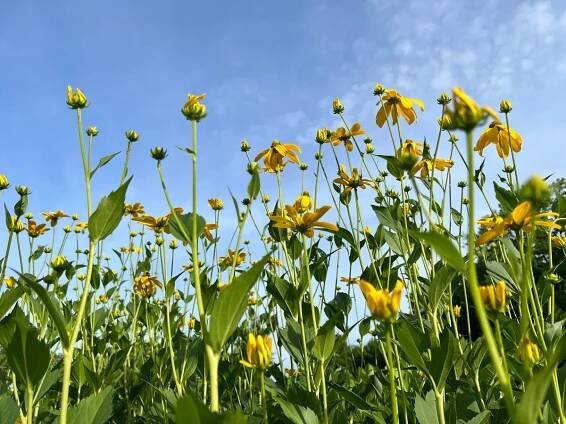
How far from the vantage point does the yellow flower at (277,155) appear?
2.46 metres

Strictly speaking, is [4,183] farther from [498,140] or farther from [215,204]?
[498,140]

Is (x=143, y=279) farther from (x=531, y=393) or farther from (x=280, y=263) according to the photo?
(x=531, y=393)

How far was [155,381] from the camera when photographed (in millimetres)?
3186

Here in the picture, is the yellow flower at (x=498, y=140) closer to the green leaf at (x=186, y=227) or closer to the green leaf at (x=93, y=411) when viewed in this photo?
the green leaf at (x=186, y=227)

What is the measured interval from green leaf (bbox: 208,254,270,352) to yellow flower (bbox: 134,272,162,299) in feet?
7.22

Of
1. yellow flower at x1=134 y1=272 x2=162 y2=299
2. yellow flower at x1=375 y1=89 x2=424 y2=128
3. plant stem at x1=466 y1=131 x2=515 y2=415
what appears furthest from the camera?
yellow flower at x1=134 y1=272 x2=162 y2=299

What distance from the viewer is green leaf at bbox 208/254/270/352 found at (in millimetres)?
1093

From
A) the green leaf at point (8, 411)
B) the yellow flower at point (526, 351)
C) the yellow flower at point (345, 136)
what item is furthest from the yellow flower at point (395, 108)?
the green leaf at point (8, 411)

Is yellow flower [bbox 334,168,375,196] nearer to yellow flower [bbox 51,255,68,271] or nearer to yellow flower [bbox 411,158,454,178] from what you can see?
yellow flower [bbox 411,158,454,178]

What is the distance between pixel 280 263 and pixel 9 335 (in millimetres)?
2208

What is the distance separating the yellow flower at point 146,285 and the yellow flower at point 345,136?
4.89 feet

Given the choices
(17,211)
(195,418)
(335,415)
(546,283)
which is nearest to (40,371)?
(195,418)

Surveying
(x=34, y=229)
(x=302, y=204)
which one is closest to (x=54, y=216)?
(x=34, y=229)

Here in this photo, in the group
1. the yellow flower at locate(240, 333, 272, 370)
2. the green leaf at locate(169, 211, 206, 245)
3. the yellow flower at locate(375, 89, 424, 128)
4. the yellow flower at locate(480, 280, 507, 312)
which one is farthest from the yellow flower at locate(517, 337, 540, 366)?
the yellow flower at locate(375, 89, 424, 128)
